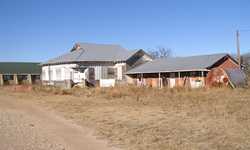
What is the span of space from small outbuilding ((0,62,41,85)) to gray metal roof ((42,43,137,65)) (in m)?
20.2

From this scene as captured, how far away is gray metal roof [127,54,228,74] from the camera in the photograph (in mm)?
38125

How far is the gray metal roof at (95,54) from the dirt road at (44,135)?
29722 mm

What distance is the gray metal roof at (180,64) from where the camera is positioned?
38.1 m

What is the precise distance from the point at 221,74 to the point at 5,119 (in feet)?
79.2

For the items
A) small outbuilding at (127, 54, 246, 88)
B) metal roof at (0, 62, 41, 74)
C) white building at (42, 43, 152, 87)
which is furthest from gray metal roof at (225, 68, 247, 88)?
metal roof at (0, 62, 41, 74)

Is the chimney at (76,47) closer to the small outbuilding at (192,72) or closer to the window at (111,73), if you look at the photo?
the window at (111,73)

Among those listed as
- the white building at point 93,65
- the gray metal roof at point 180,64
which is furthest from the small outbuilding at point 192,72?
the white building at point 93,65

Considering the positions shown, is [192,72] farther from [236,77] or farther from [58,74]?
[58,74]

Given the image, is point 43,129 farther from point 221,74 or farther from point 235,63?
point 235,63

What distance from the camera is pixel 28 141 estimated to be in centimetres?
1123

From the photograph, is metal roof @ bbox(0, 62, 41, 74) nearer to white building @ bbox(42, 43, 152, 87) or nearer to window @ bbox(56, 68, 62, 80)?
white building @ bbox(42, 43, 152, 87)

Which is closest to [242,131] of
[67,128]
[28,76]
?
[67,128]

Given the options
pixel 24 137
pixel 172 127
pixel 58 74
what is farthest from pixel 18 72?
pixel 172 127

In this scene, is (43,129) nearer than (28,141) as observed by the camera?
No
